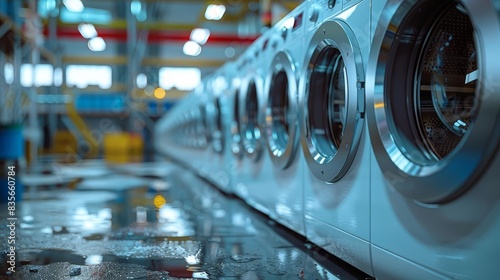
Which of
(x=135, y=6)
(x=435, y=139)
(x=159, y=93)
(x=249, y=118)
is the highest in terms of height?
(x=135, y=6)

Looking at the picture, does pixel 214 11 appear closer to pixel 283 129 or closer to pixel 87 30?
pixel 87 30

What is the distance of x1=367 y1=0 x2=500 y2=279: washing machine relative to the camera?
117 cm

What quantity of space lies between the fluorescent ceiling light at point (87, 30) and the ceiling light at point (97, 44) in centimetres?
29

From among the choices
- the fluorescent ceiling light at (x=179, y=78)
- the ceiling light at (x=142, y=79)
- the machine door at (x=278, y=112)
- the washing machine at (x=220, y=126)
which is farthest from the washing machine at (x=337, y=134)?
the fluorescent ceiling light at (x=179, y=78)

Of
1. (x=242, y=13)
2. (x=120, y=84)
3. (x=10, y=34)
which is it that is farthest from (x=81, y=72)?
(x=10, y=34)

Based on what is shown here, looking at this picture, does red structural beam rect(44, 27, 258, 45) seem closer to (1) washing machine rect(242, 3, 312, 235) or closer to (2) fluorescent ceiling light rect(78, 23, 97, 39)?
(2) fluorescent ceiling light rect(78, 23, 97, 39)

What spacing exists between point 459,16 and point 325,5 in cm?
84

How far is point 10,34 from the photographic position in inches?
282

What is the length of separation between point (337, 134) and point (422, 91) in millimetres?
767

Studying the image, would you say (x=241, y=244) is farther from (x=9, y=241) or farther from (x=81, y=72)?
(x=81, y=72)

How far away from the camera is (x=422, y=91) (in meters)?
1.63

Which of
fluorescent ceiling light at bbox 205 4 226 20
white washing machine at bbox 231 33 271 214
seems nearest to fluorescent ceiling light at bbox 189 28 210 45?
fluorescent ceiling light at bbox 205 4 226 20

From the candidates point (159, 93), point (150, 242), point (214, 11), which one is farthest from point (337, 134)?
point (159, 93)

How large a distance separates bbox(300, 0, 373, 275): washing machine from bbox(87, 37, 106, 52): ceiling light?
41.4 feet
